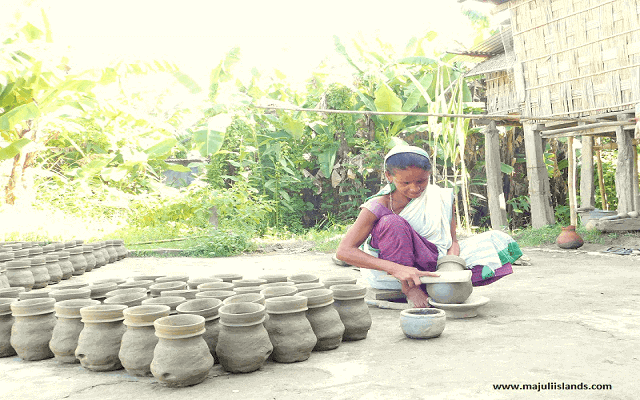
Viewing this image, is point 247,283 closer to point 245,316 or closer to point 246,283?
point 246,283

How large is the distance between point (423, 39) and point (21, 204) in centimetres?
789

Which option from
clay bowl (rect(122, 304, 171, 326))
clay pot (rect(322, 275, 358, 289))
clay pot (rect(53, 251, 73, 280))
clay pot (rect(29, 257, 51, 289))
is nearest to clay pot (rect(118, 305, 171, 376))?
clay bowl (rect(122, 304, 171, 326))

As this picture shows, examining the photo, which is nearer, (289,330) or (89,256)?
(289,330)

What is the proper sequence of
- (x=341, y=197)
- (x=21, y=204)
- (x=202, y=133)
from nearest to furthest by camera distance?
1. (x=202, y=133)
2. (x=21, y=204)
3. (x=341, y=197)

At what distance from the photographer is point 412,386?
1947mm

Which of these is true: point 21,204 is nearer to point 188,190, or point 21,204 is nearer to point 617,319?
point 188,190

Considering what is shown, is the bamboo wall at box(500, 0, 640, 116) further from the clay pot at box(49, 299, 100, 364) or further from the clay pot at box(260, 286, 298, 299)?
the clay pot at box(49, 299, 100, 364)

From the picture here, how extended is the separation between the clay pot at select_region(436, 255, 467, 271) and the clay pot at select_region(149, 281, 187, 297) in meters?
1.56

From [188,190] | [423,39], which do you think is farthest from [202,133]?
[423,39]

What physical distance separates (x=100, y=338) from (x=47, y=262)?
101 inches

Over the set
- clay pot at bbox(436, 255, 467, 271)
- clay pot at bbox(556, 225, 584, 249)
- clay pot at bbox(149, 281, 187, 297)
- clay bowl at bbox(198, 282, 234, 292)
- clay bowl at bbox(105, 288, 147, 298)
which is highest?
clay bowl at bbox(105, 288, 147, 298)

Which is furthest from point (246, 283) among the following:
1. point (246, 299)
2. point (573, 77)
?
point (573, 77)

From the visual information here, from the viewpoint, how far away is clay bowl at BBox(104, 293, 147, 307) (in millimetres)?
2604

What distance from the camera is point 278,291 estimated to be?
109 inches
